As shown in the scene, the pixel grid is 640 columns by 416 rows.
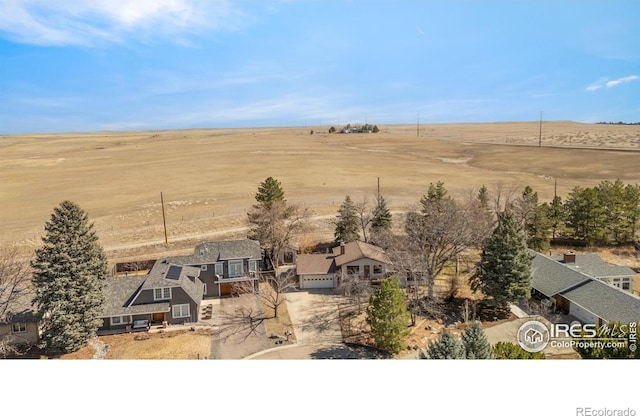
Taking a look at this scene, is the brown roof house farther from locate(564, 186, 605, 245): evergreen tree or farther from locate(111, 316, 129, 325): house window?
locate(564, 186, 605, 245): evergreen tree

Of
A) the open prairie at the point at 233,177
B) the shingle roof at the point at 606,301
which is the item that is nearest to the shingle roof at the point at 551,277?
the shingle roof at the point at 606,301

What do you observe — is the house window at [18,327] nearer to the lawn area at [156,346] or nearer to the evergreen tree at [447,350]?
the lawn area at [156,346]

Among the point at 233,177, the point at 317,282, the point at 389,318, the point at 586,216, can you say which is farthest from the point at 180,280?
the point at 233,177

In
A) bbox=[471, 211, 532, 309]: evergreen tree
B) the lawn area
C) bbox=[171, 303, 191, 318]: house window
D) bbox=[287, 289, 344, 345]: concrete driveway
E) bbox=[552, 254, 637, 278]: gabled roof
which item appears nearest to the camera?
the lawn area

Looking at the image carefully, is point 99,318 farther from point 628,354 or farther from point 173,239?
point 628,354

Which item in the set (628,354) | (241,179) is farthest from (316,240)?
(241,179)

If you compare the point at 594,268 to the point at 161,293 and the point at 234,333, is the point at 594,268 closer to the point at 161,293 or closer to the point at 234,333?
the point at 234,333

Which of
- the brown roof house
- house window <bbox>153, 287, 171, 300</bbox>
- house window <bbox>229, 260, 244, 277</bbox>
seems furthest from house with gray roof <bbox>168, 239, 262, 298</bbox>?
house window <bbox>153, 287, 171, 300</bbox>
